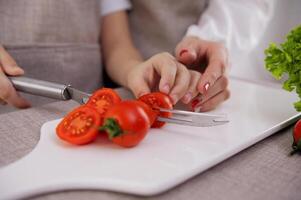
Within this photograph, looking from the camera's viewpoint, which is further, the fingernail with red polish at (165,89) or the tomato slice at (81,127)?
the fingernail with red polish at (165,89)

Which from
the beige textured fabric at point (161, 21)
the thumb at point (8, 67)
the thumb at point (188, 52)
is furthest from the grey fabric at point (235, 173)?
the beige textured fabric at point (161, 21)

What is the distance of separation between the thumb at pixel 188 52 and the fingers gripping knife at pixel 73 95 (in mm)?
192

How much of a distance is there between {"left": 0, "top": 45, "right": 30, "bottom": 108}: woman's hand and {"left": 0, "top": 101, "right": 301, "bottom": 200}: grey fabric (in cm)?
8

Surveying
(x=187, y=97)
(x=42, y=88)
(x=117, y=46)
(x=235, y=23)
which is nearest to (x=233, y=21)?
(x=235, y=23)

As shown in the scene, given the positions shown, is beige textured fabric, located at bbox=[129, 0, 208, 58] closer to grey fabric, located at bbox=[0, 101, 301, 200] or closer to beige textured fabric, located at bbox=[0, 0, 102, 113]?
beige textured fabric, located at bbox=[0, 0, 102, 113]

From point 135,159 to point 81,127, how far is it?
96mm

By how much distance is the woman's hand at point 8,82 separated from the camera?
28.0 inches

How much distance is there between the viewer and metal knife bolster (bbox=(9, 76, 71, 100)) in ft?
2.20

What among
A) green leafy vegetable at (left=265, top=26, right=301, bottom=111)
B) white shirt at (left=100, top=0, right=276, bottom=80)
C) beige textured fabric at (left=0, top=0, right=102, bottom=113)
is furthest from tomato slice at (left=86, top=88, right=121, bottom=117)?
white shirt at (left=100, top=0, right=276, bottom=80)

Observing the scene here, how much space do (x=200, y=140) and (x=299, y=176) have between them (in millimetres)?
147

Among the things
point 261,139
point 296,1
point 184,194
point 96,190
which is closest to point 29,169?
point 96,190

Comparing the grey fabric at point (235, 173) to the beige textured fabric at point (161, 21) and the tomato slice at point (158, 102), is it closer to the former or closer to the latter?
the tomato slice at point (158, 102)

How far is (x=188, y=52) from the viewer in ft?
2.48

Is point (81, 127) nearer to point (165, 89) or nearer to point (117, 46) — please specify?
point (165, 89)
